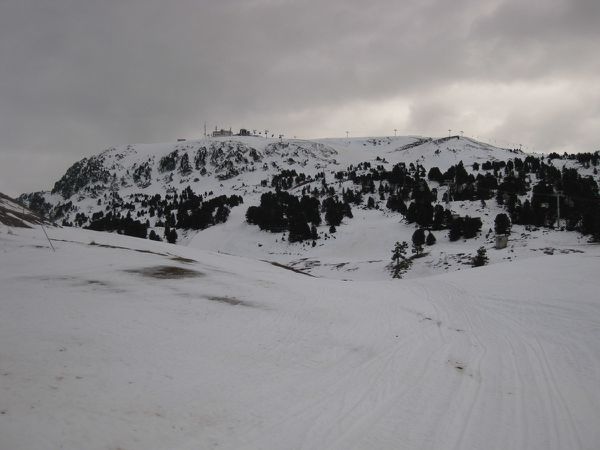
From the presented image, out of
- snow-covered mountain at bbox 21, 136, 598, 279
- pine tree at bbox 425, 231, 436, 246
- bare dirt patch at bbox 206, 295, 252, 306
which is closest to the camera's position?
bare dirt patch at bbox 206, 295, 252, 306

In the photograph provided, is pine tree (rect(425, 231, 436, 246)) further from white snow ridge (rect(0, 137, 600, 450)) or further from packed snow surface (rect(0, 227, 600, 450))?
packed snow surface (rect(0, 227, 600, 450))

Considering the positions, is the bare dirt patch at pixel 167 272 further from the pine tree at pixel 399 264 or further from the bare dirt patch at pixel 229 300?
the pine tree at pixel 399 264

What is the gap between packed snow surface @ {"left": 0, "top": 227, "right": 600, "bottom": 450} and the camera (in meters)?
5.39

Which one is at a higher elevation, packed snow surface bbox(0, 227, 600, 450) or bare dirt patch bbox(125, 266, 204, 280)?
bare dirt patch bbox(125, 266, 204, 280)

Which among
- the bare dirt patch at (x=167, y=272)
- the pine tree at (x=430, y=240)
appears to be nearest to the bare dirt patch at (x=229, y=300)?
the bare dirt patch at (x=167, y=272)

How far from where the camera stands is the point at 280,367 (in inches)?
312

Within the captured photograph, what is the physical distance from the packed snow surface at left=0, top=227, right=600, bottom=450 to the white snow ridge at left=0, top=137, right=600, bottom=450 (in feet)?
0.13

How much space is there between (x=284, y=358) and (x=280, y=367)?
0.53m

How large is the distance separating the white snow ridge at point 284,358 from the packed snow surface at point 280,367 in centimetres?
4

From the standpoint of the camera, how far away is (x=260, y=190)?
440ft

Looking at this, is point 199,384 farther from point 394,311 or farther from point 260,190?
point 260,190

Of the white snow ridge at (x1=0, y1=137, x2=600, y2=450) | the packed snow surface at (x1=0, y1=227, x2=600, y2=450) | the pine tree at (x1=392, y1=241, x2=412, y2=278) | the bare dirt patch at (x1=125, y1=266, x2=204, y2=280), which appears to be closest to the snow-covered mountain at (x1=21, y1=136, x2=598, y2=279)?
the pine tree at (x1=392, y1=241, x2=412, y2=278)

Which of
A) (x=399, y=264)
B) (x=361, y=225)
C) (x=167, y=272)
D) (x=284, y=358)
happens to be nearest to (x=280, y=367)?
(x=284, y=358)

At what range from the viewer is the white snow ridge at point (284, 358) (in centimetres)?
544
